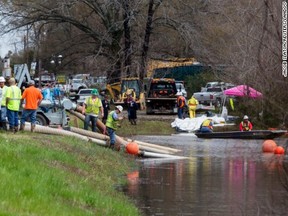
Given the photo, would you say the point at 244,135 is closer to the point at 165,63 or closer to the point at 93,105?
the point at 93,105

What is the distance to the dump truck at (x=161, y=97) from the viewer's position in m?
49.4

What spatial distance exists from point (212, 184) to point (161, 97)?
3047 centimetres

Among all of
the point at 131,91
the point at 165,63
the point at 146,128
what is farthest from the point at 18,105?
the point at 165,63

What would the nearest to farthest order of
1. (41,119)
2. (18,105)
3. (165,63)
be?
(18,105), (41,119), (165,63)

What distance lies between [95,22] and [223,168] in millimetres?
33276

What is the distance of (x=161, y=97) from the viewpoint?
4966cm

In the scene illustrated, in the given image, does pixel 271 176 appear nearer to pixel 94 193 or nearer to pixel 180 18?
pixel 94 193

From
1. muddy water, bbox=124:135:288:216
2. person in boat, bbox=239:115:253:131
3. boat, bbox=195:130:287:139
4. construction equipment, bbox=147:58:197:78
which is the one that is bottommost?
muddy water, bbox=124:135:288:216

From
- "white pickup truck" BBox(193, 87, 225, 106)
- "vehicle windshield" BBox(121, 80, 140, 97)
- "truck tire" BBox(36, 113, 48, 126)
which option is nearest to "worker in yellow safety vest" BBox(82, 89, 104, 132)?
"truck tire" BBox(36, 113, 48, 126)

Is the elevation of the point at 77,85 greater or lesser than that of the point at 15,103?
greater

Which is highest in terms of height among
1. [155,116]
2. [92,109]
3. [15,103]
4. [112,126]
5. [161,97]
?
[161,97]

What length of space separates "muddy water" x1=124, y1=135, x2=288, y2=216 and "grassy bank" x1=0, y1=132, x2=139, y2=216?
2.31 feet

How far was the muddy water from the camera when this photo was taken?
1559 cm

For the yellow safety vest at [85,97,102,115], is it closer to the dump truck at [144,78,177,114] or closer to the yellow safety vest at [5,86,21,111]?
the yellow safety vest at [5,86,21,111]
